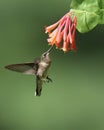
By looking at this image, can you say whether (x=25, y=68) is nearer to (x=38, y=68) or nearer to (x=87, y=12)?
(x=38, y=68)

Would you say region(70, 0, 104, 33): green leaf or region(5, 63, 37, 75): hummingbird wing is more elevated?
region(70, 0, 104, 33): green leaf

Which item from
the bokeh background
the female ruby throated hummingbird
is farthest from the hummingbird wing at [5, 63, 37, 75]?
the bokeh background

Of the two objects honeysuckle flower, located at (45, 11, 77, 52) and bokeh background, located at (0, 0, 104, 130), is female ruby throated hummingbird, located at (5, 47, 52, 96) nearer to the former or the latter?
honeysuckle flower, located at (45, 11, 77, 52)

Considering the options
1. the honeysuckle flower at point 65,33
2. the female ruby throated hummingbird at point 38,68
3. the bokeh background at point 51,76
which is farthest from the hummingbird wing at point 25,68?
the bokeh background at point 51,76

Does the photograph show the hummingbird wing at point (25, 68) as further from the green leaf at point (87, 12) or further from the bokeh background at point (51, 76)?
the bokeh background at point (51, 76)

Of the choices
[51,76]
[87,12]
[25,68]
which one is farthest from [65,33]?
[51,76]

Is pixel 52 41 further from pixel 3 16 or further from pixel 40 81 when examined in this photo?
pixel 3 16
